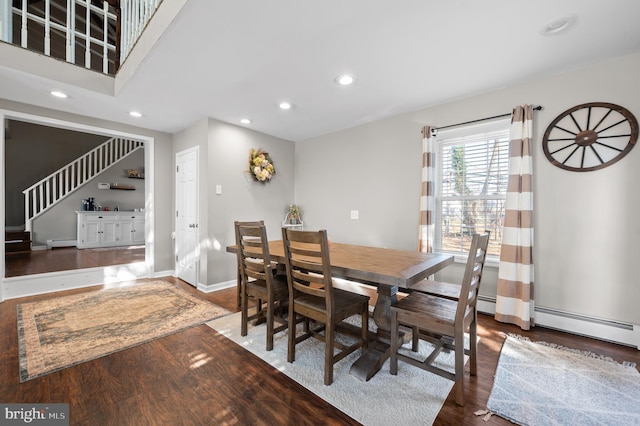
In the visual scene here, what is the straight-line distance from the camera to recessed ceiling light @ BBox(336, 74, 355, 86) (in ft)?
8.30

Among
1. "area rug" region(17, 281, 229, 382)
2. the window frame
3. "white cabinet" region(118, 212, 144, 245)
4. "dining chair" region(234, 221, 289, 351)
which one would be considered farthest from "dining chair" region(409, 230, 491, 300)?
"white cabinet" region(118, 212, 144, 245)

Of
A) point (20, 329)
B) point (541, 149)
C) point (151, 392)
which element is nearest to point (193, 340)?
point (151, 392)

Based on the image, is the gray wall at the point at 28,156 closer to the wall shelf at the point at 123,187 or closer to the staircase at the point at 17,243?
the staircase at the point at 17,243

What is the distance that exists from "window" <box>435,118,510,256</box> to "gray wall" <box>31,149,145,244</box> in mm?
8210

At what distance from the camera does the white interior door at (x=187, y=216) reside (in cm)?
386

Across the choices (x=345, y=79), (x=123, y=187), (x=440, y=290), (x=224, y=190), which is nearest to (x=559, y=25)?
(x=345, y=79)

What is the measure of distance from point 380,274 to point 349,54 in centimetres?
175

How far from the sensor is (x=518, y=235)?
8.53 feet

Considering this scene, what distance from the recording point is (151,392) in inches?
64.7

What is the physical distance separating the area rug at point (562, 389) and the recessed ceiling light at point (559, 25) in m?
2.38

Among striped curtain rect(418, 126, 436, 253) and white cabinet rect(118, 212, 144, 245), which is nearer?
striped curtain rect(418, 126, 436, 253)

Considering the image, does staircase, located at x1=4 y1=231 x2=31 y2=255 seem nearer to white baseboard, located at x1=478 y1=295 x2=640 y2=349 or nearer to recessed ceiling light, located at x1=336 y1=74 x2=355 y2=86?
recessed ceiling light, located at x1=336 y1=74 x2=355 y2=86

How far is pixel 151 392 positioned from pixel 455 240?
3123 millimetres

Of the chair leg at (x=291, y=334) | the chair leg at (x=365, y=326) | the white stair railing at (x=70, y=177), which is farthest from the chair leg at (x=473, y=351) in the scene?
the white stair railing at (x=70, y=177)
